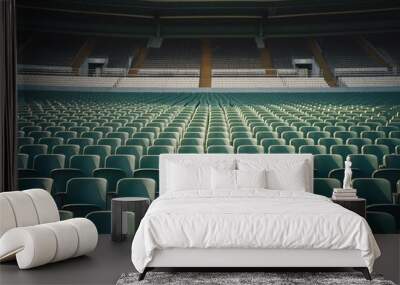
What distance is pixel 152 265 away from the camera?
4801 millimetres

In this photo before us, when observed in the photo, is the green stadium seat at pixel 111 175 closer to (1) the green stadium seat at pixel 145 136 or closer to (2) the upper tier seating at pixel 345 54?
(1) the green stadium seat at pixel 145 136

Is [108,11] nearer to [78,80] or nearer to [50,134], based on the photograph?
[78,80]

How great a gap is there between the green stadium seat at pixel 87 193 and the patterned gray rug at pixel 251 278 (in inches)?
87.4

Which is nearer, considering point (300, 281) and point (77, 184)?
point (300, 281)

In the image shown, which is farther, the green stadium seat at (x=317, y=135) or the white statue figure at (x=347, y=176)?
the green stadium seat at (x=317, y=135)

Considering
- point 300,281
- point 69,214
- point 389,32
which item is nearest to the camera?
point 300,281

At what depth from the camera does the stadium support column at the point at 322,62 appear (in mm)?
7414

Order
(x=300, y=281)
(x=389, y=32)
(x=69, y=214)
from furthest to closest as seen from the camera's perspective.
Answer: (x=389, y=32)
(x=69, y=214)
(x=300, y=281)

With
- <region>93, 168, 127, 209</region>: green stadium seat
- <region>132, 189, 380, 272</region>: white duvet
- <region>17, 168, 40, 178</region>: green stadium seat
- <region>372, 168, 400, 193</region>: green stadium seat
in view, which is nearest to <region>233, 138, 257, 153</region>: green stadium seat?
<region>93, 168, 127, 209</region>: green stadium seat

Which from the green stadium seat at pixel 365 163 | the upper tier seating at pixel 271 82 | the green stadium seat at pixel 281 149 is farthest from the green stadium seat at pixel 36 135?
the green stadium seat at pixel 365 163

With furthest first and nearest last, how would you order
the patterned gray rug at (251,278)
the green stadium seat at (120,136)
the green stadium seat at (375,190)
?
1. the green stadium seat at (120,136)
2. the green stadium seat at (375,190)
3. the patterned gray rug at (251,278)

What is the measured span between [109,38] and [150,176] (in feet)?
5.51

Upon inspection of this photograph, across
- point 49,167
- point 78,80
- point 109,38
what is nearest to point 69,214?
point 49,167

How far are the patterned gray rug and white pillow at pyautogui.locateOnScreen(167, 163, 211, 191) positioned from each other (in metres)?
1.73
